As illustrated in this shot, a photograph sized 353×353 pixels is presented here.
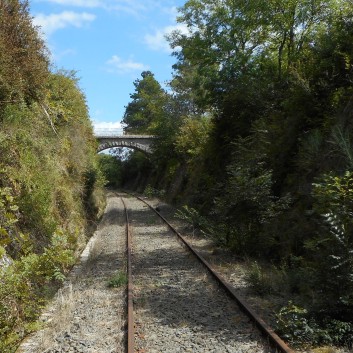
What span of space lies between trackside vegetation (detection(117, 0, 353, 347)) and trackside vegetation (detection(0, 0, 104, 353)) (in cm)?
339

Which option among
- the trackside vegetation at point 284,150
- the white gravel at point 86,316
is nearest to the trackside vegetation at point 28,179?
the white gravel at point 86,316

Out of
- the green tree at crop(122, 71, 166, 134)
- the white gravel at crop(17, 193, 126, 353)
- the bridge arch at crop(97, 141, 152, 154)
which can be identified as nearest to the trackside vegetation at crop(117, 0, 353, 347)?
the white gravel at crop(17, 193, 126, 353)

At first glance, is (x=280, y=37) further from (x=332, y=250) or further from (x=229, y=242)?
(x=332, y=250)

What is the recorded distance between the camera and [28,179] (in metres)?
9.66

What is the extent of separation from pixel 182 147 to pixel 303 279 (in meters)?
24.0

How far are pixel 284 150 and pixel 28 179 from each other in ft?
23.0

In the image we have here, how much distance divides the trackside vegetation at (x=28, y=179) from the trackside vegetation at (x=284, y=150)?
3390mm

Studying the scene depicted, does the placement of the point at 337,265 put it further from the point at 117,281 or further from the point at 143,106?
the point at 143,106

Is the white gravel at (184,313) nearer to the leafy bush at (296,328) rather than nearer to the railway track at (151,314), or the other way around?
the railway track at (151,314)

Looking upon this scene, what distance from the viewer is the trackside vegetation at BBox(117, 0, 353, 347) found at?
620 cm

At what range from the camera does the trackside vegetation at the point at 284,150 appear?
6.20 m

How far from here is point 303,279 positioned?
6.94m

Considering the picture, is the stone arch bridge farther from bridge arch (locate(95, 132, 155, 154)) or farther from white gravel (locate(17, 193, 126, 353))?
white gravel (locate(17, 193, 126, 353))

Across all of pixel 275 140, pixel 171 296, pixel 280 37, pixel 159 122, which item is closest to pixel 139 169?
pixel 159 122
